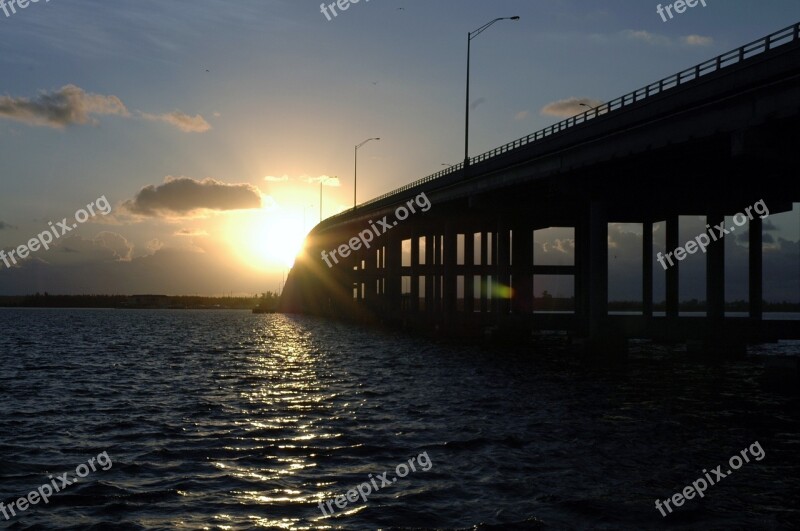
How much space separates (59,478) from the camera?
17562 millimetres

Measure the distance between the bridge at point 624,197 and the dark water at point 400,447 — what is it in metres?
11.7

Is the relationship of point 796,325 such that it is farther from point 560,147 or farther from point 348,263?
point 348,263

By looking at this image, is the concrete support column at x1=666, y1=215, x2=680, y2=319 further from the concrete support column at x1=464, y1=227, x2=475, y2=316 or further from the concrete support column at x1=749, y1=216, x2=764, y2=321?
the concrete support column at x1=464, y1=227, x2=475, y2=316

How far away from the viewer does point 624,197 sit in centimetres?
5619

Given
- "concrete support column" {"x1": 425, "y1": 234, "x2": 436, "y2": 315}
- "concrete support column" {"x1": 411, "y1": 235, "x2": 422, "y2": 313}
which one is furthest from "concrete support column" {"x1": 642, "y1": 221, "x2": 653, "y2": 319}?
"concrete support column" {"x1": 411, "y1": 235, "x2": 422, "y2": 313}

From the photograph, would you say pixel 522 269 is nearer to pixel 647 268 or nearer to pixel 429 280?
pixel 647 268

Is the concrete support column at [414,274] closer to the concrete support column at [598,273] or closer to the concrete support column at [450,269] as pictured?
the concrete support column at [450,269]

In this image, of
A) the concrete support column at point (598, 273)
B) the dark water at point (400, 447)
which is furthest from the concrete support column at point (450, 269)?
the dark water at point (400, 447)

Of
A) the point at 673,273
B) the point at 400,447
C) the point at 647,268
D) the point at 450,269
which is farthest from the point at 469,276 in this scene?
the point at 400,447

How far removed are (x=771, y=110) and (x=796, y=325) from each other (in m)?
30.1

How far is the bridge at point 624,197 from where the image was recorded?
117ft

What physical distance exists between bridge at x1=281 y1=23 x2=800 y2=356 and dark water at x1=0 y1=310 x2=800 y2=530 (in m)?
11.7

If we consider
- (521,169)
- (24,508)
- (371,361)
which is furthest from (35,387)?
(521,169)

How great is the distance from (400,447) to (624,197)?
129 feet
